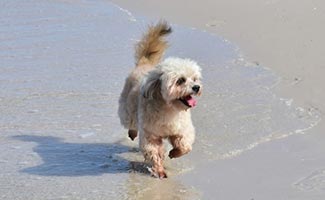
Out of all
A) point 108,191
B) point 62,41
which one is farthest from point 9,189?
point 62,41

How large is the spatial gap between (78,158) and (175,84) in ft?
3.91

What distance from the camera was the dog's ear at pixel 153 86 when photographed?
572 cm

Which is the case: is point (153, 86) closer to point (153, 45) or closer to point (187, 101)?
point (187, 101)

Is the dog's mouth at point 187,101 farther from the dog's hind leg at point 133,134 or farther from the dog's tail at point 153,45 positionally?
the dog's tail at point 153,45

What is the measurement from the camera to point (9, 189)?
5.54 metres

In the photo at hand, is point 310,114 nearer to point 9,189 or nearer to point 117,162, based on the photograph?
point 117,162

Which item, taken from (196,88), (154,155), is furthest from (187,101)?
(154,155)

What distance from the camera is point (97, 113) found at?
23.9 feet

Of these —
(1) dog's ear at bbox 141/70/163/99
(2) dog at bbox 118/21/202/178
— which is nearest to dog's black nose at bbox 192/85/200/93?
(2) dog at bbox 118/21/202/178

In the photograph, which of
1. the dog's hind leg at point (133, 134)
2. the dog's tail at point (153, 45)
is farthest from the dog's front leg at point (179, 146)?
the dog's tail at point (153, 45)

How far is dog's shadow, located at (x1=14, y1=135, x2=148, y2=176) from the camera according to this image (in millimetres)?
5949

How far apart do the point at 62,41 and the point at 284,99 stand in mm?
3924

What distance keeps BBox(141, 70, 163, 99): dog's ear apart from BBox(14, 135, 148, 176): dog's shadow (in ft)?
2.04

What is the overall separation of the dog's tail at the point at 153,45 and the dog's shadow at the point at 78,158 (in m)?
0.86
